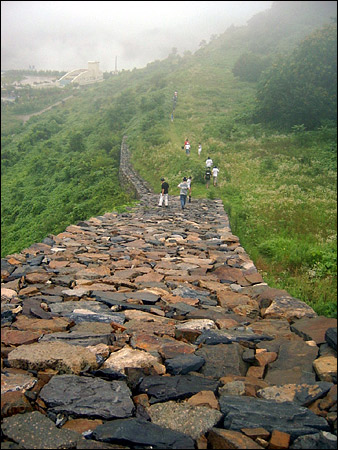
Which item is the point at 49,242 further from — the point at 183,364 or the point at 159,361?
the point at 183,364

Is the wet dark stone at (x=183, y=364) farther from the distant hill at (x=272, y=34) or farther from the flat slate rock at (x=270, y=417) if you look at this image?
the distant hill at (x=272, y=34)

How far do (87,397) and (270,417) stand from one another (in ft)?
3.61

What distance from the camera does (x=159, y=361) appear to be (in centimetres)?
289

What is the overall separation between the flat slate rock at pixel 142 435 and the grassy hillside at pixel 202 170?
3.10 meters

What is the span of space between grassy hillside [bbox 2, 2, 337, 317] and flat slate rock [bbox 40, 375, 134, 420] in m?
3.05

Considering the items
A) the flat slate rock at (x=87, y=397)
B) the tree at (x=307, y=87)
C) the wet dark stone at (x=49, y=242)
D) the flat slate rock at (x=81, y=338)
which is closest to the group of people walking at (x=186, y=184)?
the wet dark stone at (x=49, y=242)

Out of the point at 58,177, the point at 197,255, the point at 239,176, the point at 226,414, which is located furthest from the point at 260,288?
the point at 58,177

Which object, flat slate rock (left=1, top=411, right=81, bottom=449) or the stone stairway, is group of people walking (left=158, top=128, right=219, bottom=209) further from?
flat slate rock (left=1, top=411, right=81, bottom=449)

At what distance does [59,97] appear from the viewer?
47.2 meters

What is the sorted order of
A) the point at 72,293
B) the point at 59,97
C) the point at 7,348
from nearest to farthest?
1. the point at 7,348
2. the point at 72,293
3. the point at 59,97

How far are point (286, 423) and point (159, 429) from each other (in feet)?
2.35

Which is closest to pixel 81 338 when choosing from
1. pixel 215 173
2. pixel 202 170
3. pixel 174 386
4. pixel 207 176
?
pixel 174 386

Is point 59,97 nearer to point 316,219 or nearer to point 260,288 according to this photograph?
point 316,219

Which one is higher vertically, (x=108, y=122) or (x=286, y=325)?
(x=108, y=122)
